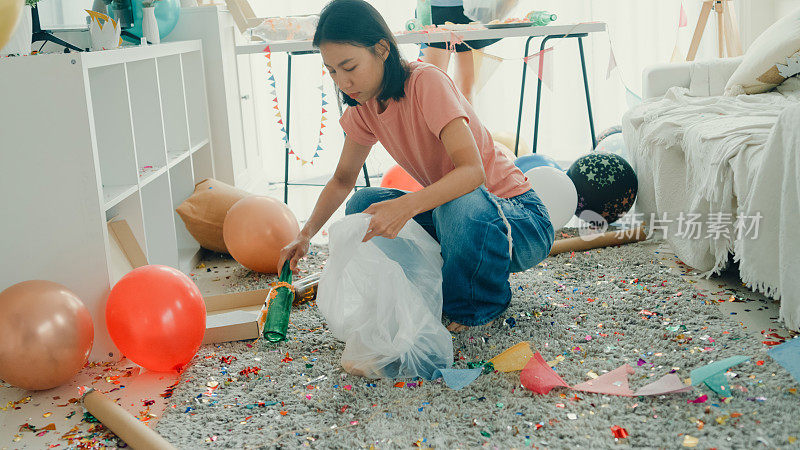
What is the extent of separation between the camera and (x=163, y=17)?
2.42 meters

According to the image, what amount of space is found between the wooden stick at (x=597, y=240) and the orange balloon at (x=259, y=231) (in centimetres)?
82

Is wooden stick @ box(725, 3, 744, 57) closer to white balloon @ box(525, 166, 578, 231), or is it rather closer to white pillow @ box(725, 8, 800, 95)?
white pillow @ box(725, 8, 800, 95)

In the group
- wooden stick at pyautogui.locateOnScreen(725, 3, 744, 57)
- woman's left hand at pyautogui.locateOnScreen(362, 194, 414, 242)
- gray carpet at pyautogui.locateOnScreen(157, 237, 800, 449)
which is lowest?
gray carpet at pyautogui.locateOnScreen(157, 237, 800, 449)

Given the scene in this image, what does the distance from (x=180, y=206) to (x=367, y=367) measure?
114 cm

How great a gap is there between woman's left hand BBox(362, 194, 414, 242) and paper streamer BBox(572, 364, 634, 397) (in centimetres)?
45

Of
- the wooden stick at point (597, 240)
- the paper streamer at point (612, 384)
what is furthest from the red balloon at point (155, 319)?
the wooden stick at point (597, 240)

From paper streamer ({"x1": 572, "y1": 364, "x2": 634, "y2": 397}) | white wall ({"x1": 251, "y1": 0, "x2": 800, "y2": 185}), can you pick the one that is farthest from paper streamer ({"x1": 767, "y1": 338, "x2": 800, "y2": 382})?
white wall ({"x1": 251, "y1": 0, "x2": 800, "y2": 185})

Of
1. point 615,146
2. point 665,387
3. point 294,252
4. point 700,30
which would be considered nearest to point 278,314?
point 294,252

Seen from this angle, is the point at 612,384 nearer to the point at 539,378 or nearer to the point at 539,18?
the point at 539,378

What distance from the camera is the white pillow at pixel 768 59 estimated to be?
2.33 meters

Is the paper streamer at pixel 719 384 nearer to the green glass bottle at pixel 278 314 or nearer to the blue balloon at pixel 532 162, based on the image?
the green glass bottle at pixel 278 314

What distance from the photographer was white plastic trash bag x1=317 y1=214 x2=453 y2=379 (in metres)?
1.46

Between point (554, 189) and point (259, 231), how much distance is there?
925 mm

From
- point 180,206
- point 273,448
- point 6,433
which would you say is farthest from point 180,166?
point 273,448
